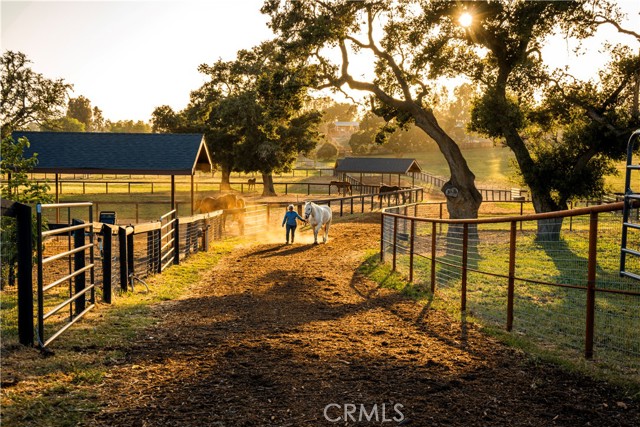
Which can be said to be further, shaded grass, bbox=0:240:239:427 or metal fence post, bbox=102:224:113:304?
metal fence post, bbox=102:224:113:304

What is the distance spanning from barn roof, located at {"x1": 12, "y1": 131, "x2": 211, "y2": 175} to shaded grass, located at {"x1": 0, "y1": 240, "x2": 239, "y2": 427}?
52.4ft

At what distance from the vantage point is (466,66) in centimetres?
2528

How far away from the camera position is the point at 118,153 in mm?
26625

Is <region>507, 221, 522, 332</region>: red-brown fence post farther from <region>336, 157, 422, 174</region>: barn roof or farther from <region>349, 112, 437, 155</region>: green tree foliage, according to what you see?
<region>349, 112, 437, 155</region>: green tree foliage

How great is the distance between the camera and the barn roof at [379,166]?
6475cm

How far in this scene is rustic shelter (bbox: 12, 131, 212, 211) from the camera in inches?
973

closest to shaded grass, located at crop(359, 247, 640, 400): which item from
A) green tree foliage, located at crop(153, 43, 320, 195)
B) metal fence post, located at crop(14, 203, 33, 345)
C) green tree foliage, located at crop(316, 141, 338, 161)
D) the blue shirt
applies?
the blue shirt

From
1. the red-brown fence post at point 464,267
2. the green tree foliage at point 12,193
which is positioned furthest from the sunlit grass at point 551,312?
the green tree foliage at point 12,193

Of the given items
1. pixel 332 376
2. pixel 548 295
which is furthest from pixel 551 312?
pixel 548 295

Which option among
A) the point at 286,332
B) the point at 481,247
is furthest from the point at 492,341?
the point at 481,247

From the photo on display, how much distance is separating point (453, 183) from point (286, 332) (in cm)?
1944

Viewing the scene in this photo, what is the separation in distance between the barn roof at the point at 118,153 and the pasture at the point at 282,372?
1595 centimetres

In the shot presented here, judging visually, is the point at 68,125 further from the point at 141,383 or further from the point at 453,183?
the point at 141,383

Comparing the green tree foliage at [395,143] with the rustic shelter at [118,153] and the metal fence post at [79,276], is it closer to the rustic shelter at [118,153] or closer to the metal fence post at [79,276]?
the rustic shelter at [118,153]
